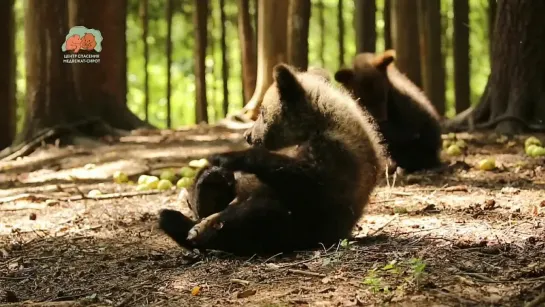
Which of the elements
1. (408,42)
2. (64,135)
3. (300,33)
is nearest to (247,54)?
(408,42)

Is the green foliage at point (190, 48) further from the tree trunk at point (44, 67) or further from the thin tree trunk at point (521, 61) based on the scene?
the thin tree trunk at point (521, 61)

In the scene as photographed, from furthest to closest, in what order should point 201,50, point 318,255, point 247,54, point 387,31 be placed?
point 201,50
point 247,54
point 387,31
point 318,255

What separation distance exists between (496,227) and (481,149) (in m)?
5.12

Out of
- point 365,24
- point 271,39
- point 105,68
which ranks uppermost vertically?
point 365,24

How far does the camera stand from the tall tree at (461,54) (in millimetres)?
17141

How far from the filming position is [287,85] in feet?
16.4

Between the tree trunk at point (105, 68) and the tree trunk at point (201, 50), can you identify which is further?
the tree trunk at point (201, 50)

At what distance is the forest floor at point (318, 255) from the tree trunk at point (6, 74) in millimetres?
5533

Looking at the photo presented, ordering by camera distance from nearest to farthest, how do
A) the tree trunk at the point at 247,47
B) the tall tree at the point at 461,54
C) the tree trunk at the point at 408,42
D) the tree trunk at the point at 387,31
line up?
1. the tree trunk at the point at 408,42
2. the tree trunk at the point at 387,31
3. the tall tree at the point at 461,54
4. the tree trunk at the point at 247,47

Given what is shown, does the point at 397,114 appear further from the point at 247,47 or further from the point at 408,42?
the point at 247,47

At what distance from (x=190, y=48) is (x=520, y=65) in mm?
17561

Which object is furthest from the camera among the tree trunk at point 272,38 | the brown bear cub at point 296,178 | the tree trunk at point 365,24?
the tree trunk at point 272,38

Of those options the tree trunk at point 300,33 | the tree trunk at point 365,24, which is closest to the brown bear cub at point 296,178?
the tree trunk at point 300,33

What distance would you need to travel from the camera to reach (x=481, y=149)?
10008 mm
